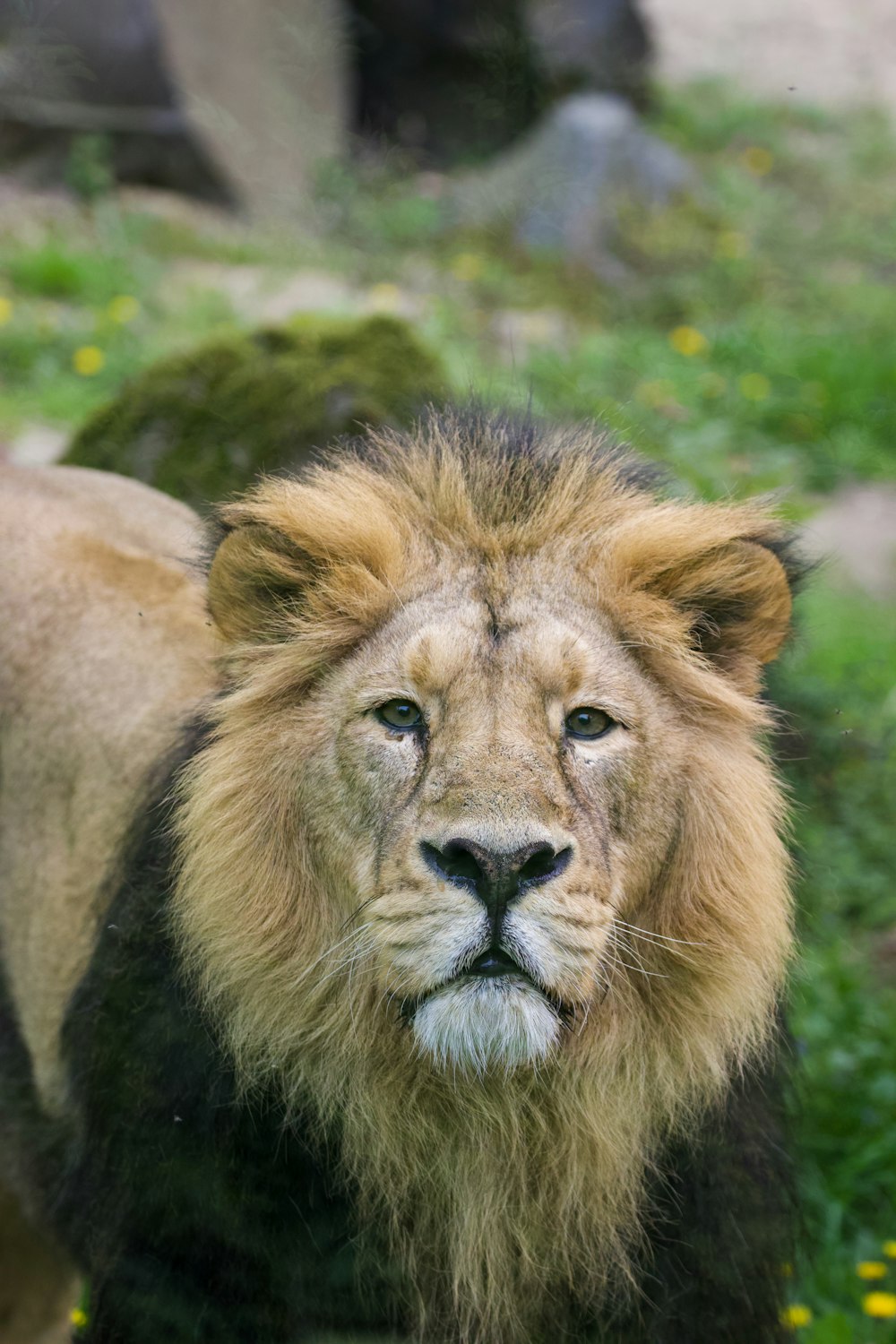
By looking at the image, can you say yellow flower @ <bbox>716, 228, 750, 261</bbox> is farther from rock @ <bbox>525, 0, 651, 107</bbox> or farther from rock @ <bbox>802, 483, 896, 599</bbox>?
rock @ <bbox>802, 483, 896, 599</bbox>

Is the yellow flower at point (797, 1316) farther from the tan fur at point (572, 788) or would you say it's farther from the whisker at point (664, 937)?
the whisker at point (664, 937)

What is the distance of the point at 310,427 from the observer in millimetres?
5078

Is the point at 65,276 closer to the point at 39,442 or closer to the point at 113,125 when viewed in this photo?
the point at 113,125

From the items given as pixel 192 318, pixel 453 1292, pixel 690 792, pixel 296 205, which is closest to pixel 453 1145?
pixel 453 1292

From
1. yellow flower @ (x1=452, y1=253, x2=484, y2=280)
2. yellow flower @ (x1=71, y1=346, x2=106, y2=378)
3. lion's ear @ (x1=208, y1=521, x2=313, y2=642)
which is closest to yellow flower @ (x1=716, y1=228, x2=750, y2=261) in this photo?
yellow flower @ (x1=452, y1=253, x2=484, y2=280)

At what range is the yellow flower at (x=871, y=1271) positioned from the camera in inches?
150

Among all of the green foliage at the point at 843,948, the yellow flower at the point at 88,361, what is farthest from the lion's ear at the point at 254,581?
the yellow flower at the point at 88,361

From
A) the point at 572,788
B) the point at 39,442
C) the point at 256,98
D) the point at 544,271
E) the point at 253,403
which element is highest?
the point at 256,98

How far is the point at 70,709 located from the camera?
362 centimetres

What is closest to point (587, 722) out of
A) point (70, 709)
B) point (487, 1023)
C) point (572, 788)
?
point (572, 788)

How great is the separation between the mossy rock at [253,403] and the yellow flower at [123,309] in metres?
2.57

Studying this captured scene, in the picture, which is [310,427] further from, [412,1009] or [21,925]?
[412,1009]

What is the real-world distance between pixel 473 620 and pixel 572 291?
7354mm

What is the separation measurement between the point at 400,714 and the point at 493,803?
14.0 inches
